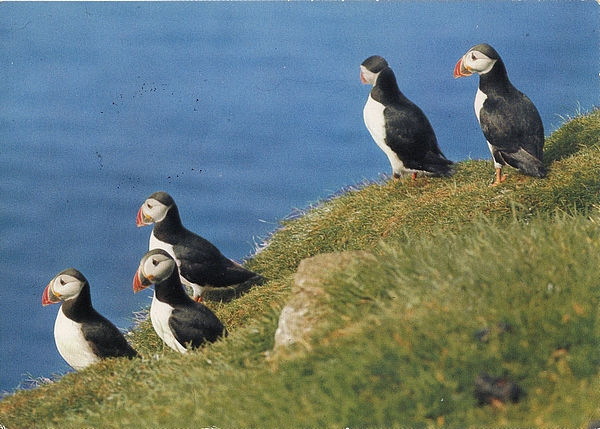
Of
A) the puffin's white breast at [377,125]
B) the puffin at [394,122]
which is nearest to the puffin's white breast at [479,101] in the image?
the puffin at [394,122]

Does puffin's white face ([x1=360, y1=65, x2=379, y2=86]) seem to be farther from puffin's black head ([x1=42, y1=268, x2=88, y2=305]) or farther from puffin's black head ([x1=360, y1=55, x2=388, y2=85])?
puffin's black head ([x1=42, y1=268, x2=88, y2=305])

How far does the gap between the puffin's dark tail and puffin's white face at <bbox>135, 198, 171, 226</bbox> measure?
342 centimetres

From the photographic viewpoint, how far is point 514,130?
757cm

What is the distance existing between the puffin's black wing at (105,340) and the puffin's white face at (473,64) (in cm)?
407

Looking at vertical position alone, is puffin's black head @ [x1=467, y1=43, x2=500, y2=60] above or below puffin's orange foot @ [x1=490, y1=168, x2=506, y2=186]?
above

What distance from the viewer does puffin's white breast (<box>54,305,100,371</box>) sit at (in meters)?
6.58

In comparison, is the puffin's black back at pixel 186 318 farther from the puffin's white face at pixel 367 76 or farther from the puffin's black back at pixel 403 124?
the puffin's white face at pixel 367 76

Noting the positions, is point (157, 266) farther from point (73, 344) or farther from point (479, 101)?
point (479, 101)

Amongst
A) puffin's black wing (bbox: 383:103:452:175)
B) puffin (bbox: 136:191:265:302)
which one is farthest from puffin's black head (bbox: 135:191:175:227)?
puffin's black wing (bbox: 383:103:452:175)

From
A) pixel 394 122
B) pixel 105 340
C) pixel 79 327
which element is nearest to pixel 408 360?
pixel 105 340

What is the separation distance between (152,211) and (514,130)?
11.9 feet

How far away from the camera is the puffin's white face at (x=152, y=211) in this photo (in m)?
7.88

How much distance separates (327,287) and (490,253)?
0.96m

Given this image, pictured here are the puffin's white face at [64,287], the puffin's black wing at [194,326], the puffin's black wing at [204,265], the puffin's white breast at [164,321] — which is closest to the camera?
the puffin's black wing at [194,326]
